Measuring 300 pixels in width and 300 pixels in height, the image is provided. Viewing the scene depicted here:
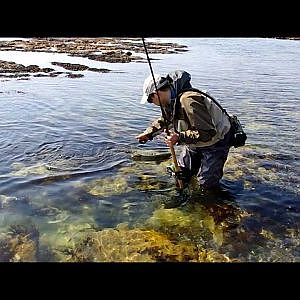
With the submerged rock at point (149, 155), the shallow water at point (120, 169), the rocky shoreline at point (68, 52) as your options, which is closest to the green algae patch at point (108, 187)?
the shallow water at point (120, 169)

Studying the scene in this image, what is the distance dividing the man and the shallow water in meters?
0.85

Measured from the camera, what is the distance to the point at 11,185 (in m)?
7.45

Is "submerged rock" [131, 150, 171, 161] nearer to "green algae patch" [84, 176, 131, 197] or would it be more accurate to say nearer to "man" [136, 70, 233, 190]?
"green algae patch" [84, 176, 131, 197]

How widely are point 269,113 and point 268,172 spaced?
5.79 m

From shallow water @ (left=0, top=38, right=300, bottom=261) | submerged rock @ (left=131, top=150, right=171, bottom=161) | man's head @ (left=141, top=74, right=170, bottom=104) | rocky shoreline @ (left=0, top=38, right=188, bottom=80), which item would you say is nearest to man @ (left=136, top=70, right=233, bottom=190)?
man's head @ (left=141, top=74, right=170, bottom=104)

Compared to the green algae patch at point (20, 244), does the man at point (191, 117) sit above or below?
above

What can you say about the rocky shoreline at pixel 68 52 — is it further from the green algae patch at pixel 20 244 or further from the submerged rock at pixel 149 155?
the green algae patch at pixel 20 244

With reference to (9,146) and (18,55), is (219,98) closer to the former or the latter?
(9,146)

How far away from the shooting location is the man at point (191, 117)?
238 inches

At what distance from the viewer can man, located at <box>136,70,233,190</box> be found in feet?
19.9

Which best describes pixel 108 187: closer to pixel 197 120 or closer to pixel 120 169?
pixel 120 169

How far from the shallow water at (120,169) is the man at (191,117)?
854 mm

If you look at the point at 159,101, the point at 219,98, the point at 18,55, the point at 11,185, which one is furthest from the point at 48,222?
the point at 18,55

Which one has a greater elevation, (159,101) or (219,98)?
(159,101)
